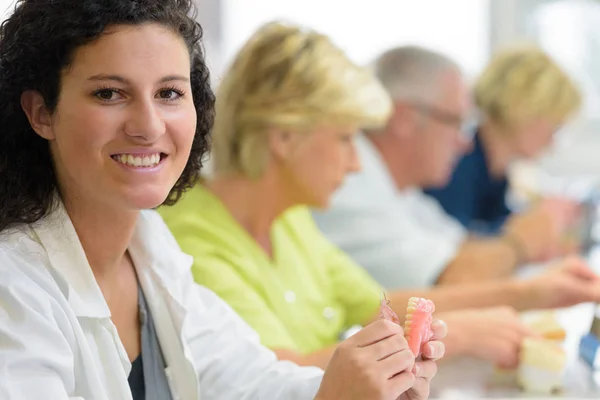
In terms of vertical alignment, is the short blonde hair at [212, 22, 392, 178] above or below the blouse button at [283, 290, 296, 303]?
above

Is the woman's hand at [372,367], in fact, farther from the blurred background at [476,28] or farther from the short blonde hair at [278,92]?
the blurred background at [476,28]

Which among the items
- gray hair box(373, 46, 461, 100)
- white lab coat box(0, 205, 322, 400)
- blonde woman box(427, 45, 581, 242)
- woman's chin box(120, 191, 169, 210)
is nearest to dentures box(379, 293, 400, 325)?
white lab coat box(0, 205, 322, 400)

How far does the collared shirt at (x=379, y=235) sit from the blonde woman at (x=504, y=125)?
68 cm

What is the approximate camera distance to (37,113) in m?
0.93

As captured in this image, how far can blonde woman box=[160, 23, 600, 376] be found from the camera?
4.69 feet

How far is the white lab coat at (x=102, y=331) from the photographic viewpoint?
830 millimetres

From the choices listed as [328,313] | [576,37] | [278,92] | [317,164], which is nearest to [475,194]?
[576,37]

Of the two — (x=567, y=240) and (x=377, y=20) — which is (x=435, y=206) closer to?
(x=567, y=240)

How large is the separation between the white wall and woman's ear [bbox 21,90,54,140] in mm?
2795

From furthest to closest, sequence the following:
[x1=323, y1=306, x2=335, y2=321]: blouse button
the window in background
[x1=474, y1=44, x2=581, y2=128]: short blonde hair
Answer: the window in background
[x1=474, y1=44, x2=581, y2=128]: short blonde hair
[x1=323, y1=306, x2=335, y2=321]: blouse button

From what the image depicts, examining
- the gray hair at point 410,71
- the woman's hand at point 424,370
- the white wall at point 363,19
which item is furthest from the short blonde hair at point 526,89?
the woman's hand at point 424,370

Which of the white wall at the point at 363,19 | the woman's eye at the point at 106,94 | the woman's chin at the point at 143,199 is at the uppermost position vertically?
the white wall at the point at 363,19

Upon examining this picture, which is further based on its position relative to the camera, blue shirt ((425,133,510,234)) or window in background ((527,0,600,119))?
window in background ((527,0,600,119))

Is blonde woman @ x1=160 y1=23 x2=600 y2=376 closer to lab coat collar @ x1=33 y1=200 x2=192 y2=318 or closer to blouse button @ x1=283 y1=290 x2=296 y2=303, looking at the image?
blouse button @ x1=283 y1=290 x2=296 y2=303
